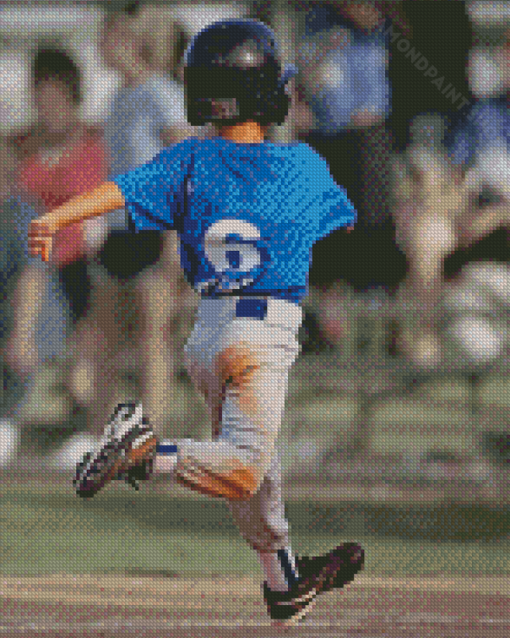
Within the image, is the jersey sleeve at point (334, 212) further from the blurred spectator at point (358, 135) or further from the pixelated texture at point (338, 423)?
the blurred spectator at point (358, 135)

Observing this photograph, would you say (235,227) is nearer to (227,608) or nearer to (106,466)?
(106,466)

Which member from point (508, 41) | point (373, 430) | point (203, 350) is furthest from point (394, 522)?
point (203, 350)

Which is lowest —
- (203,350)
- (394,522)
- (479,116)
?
(394,522)

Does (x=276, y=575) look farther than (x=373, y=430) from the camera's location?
No

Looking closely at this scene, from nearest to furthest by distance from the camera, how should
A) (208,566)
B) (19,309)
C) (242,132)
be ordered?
(242,132) → (208,566) → (19,309)

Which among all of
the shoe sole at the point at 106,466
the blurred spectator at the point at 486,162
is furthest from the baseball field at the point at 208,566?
the blurred spectator at the point at 486,162

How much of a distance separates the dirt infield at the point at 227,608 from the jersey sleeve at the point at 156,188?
152 centimetres

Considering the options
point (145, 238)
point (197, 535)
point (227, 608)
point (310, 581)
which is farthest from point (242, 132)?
point (145, 238)

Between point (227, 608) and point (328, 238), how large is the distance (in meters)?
4.66

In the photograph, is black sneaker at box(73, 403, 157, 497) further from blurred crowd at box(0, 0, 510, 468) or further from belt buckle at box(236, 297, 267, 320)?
blurred crowd at box(0, 0, 510, 468)

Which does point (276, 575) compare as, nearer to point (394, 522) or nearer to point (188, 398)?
point (394, 522)

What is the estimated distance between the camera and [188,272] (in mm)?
5500

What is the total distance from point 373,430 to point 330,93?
84.0 inches

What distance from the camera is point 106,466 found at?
196 inches
